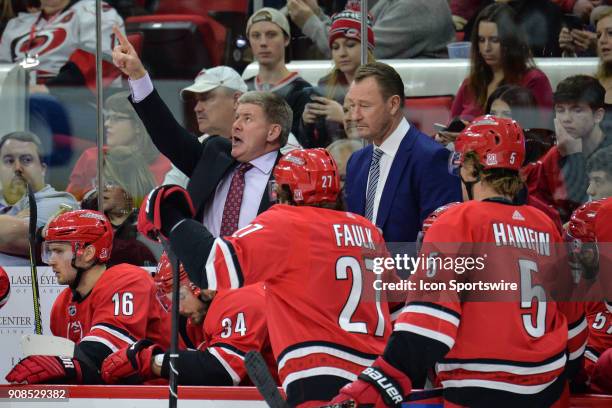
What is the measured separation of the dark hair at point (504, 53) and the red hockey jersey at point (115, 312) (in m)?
1.37

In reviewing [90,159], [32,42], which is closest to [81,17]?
[32,42]

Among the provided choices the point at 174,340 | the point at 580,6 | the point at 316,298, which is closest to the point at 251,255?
the point at 316,298

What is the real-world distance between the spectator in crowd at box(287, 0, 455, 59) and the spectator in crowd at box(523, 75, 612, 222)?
0.49 metres

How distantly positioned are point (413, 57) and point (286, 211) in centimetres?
136

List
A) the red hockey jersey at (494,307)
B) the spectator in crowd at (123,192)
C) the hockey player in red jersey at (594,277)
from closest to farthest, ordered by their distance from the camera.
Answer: the red hockey jersey at (494,307), the hockey player in red jersey at (594,277), the spectator in crowd at (123,192)

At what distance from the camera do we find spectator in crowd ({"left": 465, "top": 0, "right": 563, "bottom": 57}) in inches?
168

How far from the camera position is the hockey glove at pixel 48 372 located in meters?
3.67

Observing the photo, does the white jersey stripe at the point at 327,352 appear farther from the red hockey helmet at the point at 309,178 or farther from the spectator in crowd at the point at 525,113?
the spectator in crowd at the point at 525,113

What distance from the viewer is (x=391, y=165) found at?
153 inches

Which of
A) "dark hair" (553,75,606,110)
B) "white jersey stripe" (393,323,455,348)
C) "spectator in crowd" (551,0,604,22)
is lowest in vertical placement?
"white jersey stripe" (393,323,455,348)

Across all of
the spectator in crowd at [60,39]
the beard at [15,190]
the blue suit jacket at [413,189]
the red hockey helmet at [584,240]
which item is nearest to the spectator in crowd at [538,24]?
the blue suit jacket at [413,189]

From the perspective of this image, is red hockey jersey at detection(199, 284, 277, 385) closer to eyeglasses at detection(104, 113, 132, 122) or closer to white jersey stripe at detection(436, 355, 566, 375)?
white jersey stripe at detection(436, 355, 566, 375)

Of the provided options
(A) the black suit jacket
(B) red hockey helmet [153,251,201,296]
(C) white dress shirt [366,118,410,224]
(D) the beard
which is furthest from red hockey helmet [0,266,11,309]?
(C) white dress shirt [366,118,410,224]

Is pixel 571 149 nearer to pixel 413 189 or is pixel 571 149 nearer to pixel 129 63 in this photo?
pixel 413 189
